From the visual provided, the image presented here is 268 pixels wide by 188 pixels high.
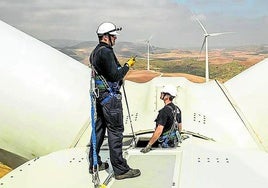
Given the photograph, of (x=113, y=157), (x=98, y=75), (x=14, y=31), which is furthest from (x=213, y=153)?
(x=14, y=31)

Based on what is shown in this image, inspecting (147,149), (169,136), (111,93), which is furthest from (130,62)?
(169,136)

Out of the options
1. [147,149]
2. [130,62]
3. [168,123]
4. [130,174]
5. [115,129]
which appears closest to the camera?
[130,174]

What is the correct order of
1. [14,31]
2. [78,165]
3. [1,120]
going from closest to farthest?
[78,165] < [1,120] < [14,31]

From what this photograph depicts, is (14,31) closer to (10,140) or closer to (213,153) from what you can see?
(10,140)

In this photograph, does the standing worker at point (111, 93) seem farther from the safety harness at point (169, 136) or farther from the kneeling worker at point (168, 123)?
the safety harness at point (169, 136)

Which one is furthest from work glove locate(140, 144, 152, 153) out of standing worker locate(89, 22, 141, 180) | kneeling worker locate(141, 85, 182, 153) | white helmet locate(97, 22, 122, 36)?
white helmet locate(97, 22, 122, 36)

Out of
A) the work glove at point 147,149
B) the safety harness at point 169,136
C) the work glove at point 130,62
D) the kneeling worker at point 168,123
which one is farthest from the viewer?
the safety harness at point 169,136

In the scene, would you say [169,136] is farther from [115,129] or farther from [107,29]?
[107,29]

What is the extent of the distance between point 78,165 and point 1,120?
1.88 m

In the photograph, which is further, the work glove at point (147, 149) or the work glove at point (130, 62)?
the work glove at point (147, 149)

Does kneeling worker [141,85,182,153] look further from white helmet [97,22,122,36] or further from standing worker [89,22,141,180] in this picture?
white helmet [97,22,122,36]

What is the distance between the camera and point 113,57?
583 cm

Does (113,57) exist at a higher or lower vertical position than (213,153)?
higher

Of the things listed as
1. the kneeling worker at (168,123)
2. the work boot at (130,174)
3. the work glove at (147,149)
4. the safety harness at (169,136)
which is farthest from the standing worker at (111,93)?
the safety harness at (169,136)
